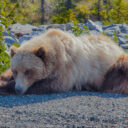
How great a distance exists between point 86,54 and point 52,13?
70.2ft

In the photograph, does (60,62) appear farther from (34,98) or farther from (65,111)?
(65,111)

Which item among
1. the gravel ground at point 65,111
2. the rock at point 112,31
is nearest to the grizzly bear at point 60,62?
the gravel ground at point 65,111

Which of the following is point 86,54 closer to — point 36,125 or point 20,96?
point 20,96

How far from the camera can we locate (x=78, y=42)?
494cm

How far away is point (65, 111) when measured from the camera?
3.42 meters

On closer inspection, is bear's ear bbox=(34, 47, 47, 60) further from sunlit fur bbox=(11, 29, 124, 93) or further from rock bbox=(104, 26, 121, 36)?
rock bbox=(104, 26, 121, 36)

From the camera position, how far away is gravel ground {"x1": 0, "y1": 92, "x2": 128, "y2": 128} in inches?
121

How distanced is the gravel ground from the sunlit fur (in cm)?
32

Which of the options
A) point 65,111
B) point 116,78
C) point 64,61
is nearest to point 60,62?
point 64,61

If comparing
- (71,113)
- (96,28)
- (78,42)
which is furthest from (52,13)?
(71,113)

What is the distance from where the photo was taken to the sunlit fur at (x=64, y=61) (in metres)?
4.39

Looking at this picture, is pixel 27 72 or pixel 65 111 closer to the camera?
pixel 65 111

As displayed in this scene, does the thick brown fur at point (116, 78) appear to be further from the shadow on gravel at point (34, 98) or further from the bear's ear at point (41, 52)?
the bear's ear at point (41, 52)

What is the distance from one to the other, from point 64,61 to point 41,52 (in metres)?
0.43
